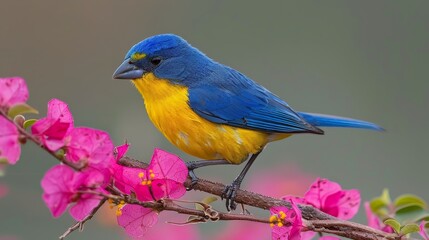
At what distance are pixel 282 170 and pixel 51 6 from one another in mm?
4030

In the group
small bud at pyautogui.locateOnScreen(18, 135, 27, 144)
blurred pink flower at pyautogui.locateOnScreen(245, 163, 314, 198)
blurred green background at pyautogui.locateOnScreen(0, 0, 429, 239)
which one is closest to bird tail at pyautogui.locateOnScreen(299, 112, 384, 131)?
blurred pink flower at pyautogui.locateOnScreen(245, 163, 314, 198)

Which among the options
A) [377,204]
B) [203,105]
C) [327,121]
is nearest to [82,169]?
[377,204]

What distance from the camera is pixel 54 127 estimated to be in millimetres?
1563

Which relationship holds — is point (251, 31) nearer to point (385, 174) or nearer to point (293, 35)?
point (293, 35)

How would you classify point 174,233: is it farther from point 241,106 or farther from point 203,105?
point 241,106

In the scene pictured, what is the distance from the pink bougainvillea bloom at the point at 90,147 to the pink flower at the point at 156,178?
114 millimetres

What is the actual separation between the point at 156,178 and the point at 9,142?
36cm

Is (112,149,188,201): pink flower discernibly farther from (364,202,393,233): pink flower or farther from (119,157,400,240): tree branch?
(364,202,393,233): pink flower

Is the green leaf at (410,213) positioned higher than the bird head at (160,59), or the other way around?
the bird head at (160,59)

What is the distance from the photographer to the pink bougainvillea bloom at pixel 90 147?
156 cm

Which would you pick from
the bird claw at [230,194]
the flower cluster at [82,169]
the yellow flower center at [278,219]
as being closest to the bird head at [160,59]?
the bird claw at [230,194]

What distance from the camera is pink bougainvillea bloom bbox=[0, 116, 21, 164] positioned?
1.46 metres

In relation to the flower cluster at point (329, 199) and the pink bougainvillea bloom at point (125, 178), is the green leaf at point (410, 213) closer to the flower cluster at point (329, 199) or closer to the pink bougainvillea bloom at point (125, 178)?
the flower cluster at point (329, 199)

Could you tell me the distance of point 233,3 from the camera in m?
7.25
